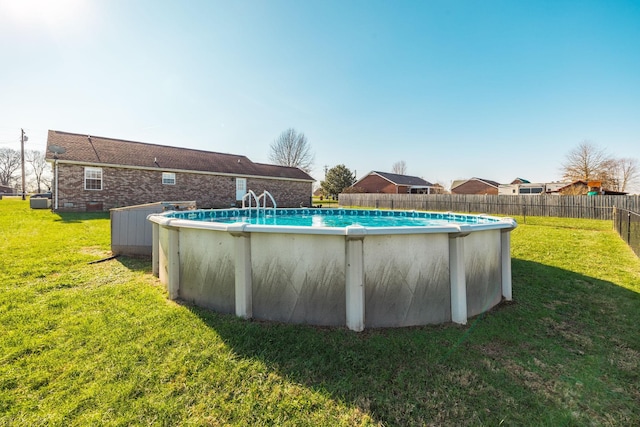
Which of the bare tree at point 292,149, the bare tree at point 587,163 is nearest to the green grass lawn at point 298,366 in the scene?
the bare tree at point 587,163

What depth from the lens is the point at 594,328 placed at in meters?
2.97

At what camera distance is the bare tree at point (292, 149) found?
1553 inches

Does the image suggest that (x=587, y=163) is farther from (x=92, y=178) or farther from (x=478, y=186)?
(x=92, y=178)

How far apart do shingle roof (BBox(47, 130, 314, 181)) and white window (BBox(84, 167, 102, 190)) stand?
1.62ft

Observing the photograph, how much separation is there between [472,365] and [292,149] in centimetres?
3922

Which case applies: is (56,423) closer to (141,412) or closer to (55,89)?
(141,412)

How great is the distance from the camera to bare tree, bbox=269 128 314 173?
3944 cm

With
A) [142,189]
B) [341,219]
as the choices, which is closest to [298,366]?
[341,219]

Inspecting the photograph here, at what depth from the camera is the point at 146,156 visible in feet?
55.8

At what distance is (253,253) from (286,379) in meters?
1.19

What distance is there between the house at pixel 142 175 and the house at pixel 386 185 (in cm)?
1762

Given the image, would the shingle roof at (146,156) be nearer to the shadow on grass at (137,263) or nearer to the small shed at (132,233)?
the small shed at (132,233)

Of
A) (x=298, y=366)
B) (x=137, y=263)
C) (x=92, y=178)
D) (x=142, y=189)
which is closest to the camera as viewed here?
(x=298, y=366)

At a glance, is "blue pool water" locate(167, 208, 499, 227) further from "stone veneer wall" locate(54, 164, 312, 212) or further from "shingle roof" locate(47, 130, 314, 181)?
"shingle roof" locate(47, 130, 314, 181)
